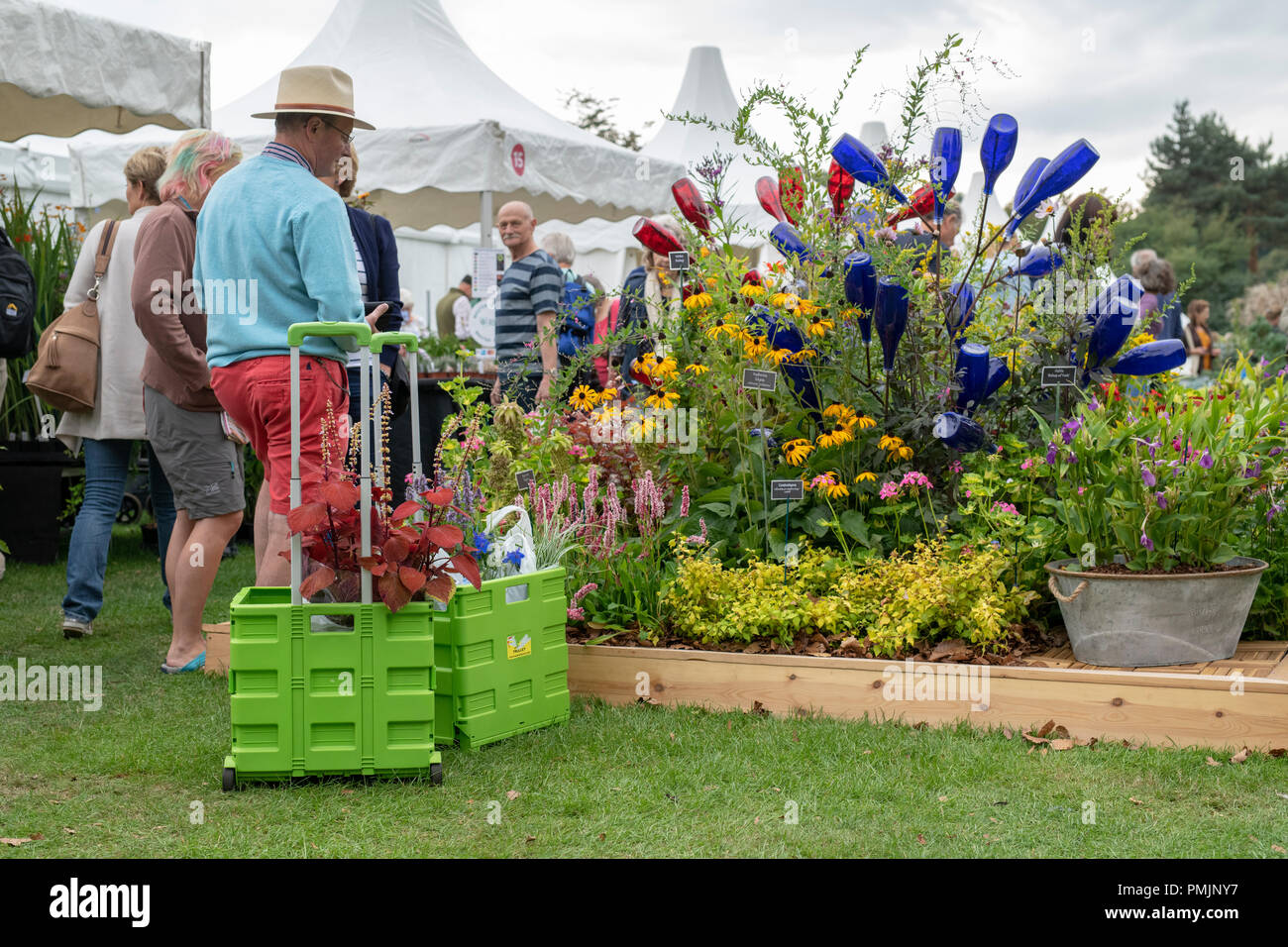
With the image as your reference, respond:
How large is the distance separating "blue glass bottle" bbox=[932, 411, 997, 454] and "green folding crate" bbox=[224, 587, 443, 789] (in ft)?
5.47

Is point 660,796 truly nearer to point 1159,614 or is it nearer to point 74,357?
point 1159,614

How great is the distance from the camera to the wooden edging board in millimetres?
3059

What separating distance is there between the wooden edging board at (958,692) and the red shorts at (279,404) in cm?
99

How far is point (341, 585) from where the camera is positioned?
3.03m

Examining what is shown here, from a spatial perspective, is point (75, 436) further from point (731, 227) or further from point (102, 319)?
point (731, 227)

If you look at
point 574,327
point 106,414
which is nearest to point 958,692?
point 106,414

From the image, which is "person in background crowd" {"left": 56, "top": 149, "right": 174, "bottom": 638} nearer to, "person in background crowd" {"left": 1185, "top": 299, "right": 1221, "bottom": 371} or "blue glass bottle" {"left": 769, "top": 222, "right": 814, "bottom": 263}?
"blue glass bottle" {"left": 769, "top": 222, "right": 814, "bottom": 263}

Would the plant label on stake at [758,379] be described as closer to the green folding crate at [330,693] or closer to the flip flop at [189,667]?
the green folding crate at [330,693]

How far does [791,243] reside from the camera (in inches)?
169

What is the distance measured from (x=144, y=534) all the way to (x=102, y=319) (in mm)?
2752

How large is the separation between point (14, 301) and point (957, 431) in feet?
9.78

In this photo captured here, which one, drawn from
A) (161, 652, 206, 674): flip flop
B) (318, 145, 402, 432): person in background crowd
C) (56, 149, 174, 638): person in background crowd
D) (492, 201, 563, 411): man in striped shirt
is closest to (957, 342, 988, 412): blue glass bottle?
(318, 145, 402, 432): person in background crowd

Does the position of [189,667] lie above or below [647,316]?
below
